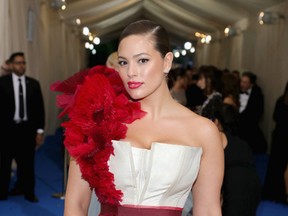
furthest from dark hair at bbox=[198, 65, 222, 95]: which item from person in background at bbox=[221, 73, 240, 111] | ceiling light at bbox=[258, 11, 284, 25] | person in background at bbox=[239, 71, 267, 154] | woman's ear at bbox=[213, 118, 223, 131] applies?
ceiling light at bbox=[258, 11, 284, 25]

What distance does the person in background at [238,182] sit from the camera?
267cm

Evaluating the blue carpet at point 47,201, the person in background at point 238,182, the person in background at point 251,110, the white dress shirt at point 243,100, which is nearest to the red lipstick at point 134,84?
the person in background at point 238,182

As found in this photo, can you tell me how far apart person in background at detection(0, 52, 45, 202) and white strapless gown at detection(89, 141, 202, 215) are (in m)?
4.33

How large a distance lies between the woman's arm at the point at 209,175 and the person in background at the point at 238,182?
1.00m

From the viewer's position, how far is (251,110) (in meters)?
9.97

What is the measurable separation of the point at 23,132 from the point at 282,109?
9.87 ft

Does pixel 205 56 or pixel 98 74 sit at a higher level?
pixel 205 56

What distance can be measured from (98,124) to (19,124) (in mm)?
4321

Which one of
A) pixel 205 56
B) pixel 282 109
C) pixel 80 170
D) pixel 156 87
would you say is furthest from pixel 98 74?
pixel 205 56

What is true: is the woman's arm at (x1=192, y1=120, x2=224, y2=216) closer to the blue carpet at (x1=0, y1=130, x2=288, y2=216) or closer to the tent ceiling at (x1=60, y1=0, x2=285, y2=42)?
the blue carpet at (x1=0, y1=130, x2=288, y2=216)

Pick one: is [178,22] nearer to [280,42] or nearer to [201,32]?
[201,32]

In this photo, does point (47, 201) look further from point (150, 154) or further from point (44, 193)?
point (150, 154)

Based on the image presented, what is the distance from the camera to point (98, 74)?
5.84 ft

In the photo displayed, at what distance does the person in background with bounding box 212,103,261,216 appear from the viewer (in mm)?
2668
